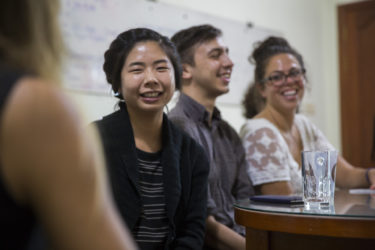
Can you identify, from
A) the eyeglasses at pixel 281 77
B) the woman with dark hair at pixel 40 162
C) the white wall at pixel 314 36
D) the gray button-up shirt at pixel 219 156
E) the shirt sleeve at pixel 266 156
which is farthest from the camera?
the white wall at pixel 314 36

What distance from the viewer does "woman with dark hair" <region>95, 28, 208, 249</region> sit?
4.47 ft

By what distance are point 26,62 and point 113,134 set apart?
0.88m

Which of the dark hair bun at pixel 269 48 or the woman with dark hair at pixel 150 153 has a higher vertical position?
the dark hair bun at pixel 269 48

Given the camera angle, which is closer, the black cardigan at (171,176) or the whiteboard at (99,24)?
the black cardigan at (171,176)

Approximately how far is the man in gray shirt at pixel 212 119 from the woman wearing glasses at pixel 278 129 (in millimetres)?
76

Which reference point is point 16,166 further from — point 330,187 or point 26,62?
point 330,187

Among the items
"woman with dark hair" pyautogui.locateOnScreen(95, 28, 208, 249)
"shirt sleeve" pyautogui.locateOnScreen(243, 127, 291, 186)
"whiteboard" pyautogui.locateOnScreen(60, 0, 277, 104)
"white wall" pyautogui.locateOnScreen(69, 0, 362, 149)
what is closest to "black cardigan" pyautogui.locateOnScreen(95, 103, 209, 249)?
"woman with dark hair" pyautogui.locateOnScreen(95, 28, 208, 249)

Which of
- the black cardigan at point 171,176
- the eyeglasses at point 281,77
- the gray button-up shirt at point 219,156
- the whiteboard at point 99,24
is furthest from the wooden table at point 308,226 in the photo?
the whiteboard at point 99,24

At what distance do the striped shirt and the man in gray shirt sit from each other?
335mm

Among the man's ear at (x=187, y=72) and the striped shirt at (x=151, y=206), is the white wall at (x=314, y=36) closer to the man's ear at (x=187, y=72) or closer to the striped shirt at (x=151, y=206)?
the man's ear at (x=187, y=72)

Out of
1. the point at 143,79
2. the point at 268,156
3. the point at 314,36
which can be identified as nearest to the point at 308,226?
the point at 143,79

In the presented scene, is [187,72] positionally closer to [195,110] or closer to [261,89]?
[195,110]

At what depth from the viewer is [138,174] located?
1372 millimetres

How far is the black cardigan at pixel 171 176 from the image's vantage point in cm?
135
